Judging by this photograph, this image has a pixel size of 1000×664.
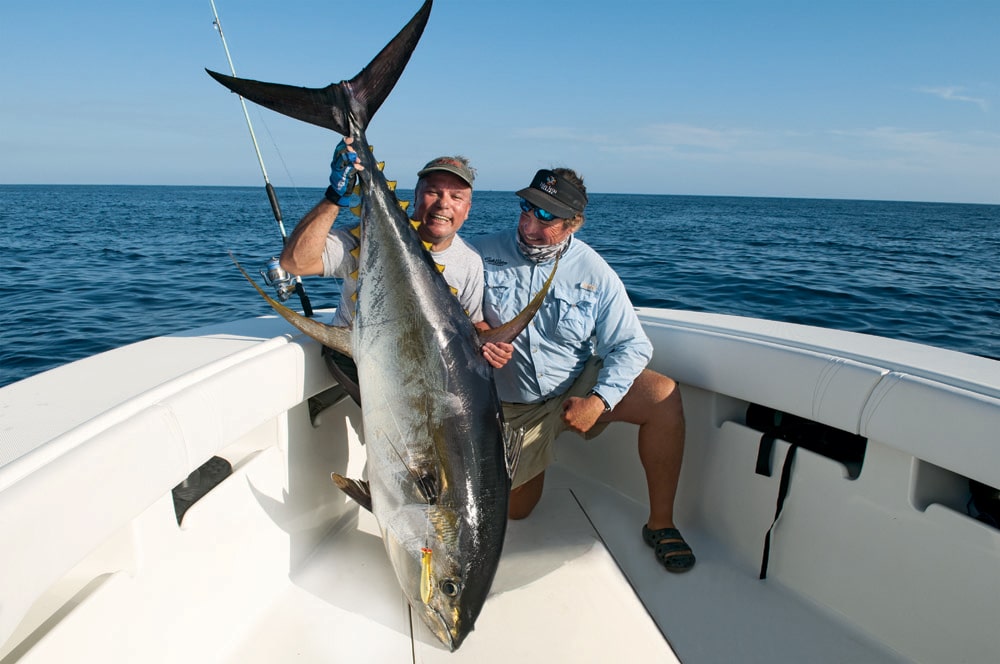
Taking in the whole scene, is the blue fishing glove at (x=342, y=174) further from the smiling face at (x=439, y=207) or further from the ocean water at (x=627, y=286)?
the ocean water at (x=627, y=286)

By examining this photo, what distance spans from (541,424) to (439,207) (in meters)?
1.02

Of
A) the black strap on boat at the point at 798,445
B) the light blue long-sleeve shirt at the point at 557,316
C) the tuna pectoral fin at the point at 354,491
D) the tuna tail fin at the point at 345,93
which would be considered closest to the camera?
the tuna pectoral fin at the point at 354,491

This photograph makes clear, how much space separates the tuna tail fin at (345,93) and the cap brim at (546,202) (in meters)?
0.67

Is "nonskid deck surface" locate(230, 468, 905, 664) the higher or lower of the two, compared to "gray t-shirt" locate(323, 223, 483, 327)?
lower

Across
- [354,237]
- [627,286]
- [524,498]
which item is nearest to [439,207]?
[354,237]

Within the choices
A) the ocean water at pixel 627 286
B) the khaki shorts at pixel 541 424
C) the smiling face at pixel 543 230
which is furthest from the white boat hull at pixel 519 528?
the ocean water at pixel 627 286

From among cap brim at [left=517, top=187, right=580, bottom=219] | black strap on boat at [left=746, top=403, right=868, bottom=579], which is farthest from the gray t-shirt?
black strap on boat at [left=746, top=403, right=868, bottom=579]

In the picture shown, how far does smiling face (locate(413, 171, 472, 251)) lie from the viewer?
8.31ft

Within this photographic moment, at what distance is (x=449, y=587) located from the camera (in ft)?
6.11

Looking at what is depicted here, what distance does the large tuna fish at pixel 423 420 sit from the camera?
6.18 ft

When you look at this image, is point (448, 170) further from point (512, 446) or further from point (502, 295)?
point (512, 446)

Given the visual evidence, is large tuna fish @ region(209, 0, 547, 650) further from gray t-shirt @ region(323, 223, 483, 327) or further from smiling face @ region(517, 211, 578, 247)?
smiling face @ region(517, 211, 578, 247)

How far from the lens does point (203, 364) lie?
6.18 feet

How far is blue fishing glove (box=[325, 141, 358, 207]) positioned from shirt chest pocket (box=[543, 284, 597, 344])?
0.96 meters
